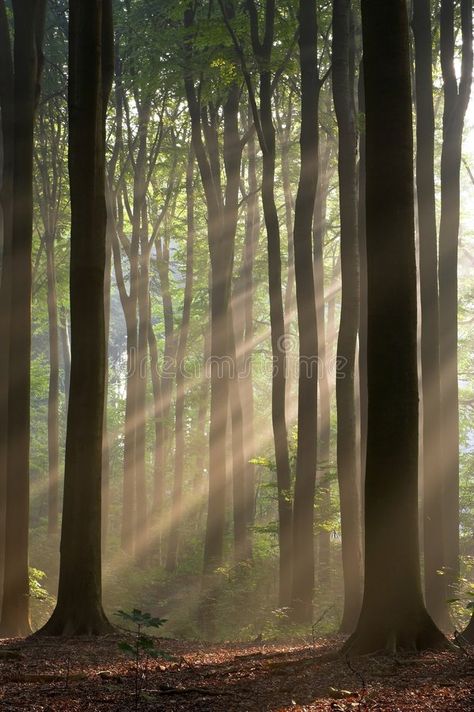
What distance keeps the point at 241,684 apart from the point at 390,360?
2907 millimetres

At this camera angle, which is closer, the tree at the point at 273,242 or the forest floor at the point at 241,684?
the forest floor at the point at 241,684

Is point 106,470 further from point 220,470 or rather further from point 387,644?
point 387,644

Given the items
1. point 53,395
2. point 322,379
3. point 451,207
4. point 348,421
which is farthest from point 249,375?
point 348,421

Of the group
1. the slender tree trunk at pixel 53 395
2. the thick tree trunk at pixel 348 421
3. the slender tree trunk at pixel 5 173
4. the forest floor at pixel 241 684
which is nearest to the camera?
the forest floor at pixel 241 684

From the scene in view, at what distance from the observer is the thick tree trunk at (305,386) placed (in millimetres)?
14148

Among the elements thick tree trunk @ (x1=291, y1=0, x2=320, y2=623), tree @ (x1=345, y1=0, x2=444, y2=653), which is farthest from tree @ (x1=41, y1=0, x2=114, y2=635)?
thick tree trunk @ (x1=291, y1=0, x2=320, y2=623)

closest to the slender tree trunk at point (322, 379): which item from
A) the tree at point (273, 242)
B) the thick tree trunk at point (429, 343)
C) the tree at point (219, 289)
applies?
the tree at point (219, 289)

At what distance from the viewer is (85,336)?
9.75 metres

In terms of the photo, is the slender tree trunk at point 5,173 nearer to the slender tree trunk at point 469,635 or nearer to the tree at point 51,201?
the slender tree trunk at point 469,635

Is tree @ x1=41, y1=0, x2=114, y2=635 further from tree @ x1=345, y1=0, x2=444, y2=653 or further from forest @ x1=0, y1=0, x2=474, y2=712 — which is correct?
tree @ x1=345, y1=0, x2=444, y2=653

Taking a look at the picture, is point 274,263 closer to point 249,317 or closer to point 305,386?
point 305,386

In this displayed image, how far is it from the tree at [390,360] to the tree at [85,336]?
12.5 feet

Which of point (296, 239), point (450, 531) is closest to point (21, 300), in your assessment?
point (296, 239)

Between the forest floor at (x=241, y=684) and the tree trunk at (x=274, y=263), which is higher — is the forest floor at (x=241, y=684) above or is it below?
below
